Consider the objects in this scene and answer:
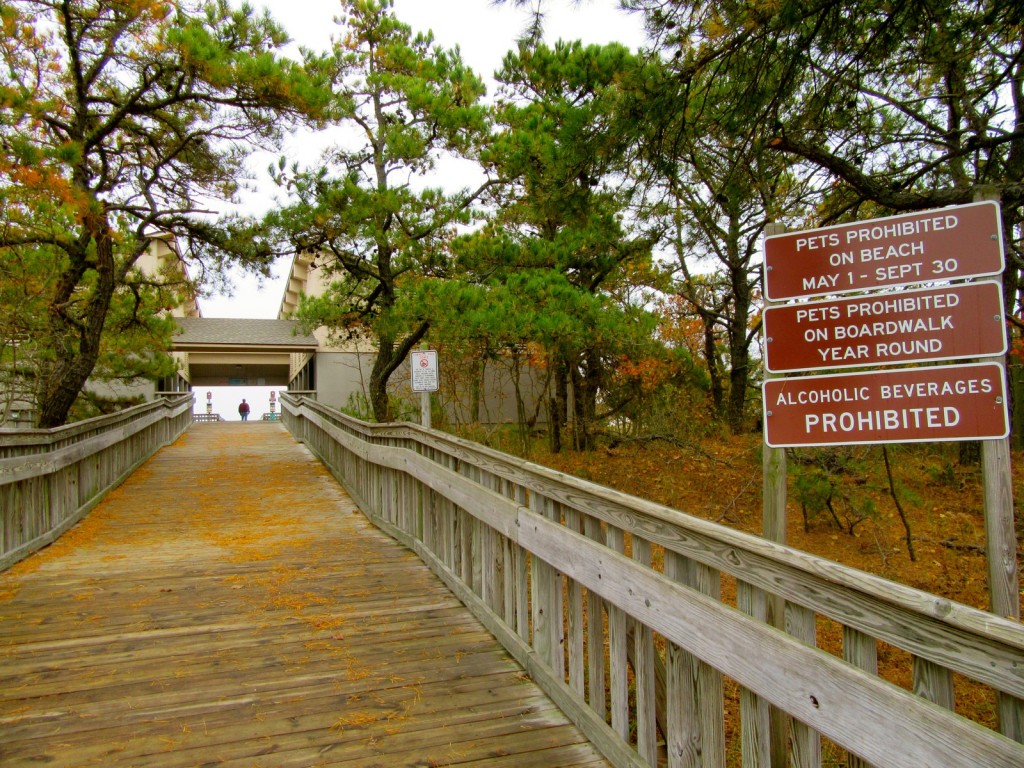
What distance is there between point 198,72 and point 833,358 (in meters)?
9.06

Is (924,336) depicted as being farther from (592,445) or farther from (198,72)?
(592,445)

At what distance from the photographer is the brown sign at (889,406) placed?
2.42m

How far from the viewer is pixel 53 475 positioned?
7.21 m

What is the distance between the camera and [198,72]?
30.1 feet

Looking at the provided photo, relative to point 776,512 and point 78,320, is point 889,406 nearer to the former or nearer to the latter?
point 776,512

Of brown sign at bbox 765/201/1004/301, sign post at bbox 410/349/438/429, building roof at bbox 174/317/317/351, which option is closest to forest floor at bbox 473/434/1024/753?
brown sign at bbox 765/201/1004/301

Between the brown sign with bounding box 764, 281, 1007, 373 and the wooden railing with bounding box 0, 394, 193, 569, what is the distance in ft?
19.1

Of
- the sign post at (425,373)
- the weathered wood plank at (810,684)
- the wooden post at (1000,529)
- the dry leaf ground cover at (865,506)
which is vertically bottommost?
the dry leaf ground cover at (865,506)

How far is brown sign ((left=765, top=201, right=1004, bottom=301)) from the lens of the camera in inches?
97.3

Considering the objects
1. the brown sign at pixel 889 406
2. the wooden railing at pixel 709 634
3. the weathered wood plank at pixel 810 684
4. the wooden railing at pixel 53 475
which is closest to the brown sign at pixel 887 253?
the brown sign at pixel 889 406

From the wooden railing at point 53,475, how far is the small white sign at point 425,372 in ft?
11.3

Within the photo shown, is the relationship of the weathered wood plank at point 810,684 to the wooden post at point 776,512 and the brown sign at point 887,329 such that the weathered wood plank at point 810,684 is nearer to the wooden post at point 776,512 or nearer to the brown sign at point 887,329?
the wooden post at point 776,512

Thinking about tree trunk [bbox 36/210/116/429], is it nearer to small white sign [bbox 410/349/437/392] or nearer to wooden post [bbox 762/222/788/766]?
small white sign [bbox 410/349/437/392]

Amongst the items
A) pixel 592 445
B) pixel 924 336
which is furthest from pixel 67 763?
pixel 592 445
